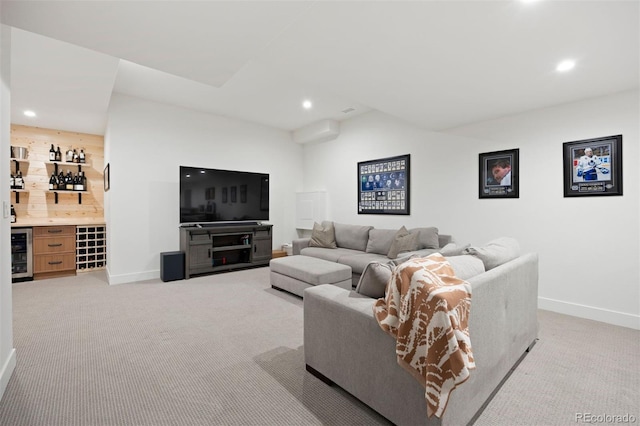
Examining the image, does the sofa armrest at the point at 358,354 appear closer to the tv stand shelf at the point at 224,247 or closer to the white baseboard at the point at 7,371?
the white baseboard at the point at 7,371

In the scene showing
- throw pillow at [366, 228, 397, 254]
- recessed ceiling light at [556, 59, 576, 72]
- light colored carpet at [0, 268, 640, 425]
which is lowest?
light colored carpet at [0, 268, 640, 425]

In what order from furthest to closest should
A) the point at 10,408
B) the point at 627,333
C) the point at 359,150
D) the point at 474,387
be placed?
1. the point at 359,150
2. the point at 627,333
3. the point at 10,408
4. the point at 474,387

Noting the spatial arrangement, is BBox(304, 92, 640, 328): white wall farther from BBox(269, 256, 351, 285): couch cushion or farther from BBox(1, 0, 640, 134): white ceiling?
BBox(269, 256, 351, 285): couch cushion

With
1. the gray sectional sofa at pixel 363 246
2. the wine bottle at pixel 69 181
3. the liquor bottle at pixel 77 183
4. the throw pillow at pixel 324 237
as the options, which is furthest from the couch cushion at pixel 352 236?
the wine bottle at pixel 69 181

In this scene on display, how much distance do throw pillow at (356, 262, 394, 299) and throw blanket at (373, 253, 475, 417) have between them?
0.25m

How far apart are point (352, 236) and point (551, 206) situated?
2.71 metres

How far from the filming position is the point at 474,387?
1560 mm

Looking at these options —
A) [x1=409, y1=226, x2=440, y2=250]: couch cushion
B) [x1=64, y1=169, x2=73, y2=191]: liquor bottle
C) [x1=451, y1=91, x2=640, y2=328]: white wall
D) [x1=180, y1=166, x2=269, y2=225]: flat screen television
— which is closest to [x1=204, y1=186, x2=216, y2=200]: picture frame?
[x1=180, y1=166, x2=269, y2=225]: flat screen television

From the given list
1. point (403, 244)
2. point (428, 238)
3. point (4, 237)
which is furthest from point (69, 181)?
point (428, 238)

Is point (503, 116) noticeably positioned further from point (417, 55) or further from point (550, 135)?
point (417, 55)

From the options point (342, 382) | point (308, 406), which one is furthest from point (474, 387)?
point (308, 406)

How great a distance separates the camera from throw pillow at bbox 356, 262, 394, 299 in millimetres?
1775

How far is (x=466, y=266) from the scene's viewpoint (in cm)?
179

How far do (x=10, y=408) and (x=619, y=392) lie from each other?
3735 mm
